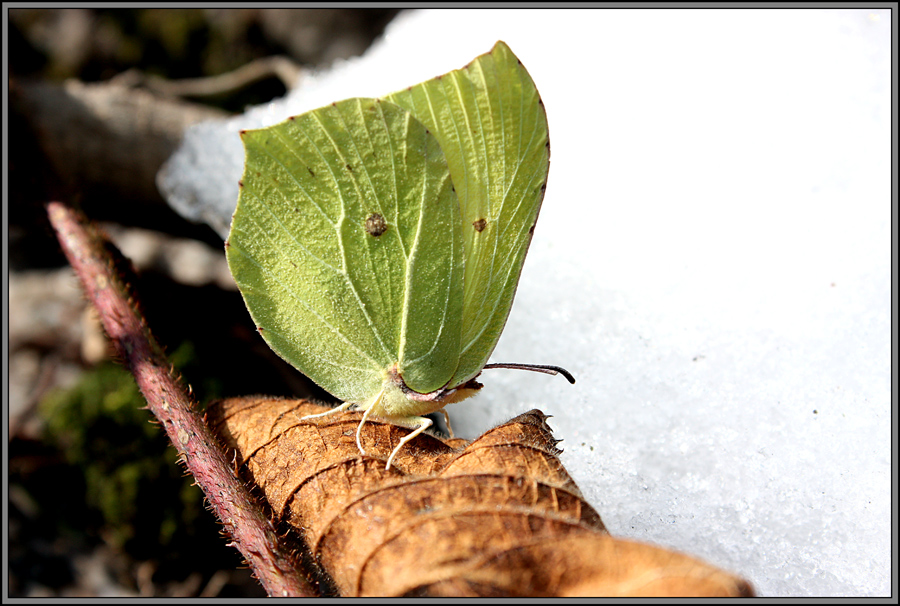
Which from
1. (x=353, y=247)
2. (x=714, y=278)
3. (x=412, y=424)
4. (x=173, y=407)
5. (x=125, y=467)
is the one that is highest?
(x=353, y=247)

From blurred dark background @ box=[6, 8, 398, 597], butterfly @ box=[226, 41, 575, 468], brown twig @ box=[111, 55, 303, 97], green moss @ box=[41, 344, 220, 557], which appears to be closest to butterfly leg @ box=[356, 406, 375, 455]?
butterfly @ box=[226, 41, 575, 468]

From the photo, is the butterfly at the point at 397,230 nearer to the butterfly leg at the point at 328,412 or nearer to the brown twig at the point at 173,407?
the butterfly leg at the point at 328,412

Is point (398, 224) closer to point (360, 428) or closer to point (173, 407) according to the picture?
point (360, 428)

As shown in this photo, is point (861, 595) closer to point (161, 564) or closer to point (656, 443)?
point (656, 443)

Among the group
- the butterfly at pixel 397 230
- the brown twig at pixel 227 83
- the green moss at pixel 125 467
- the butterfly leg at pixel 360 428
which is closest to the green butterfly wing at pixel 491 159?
the butterfly at pixel 397 230

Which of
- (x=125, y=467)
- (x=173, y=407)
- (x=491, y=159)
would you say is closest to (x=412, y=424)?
(x=173, y=407)

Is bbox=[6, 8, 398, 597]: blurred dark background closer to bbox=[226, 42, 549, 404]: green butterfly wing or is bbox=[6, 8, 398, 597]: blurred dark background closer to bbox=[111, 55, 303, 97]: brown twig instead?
bbox=[111, 55, 303, 97]: brown twig

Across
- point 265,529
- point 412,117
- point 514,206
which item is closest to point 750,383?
point 514,206
